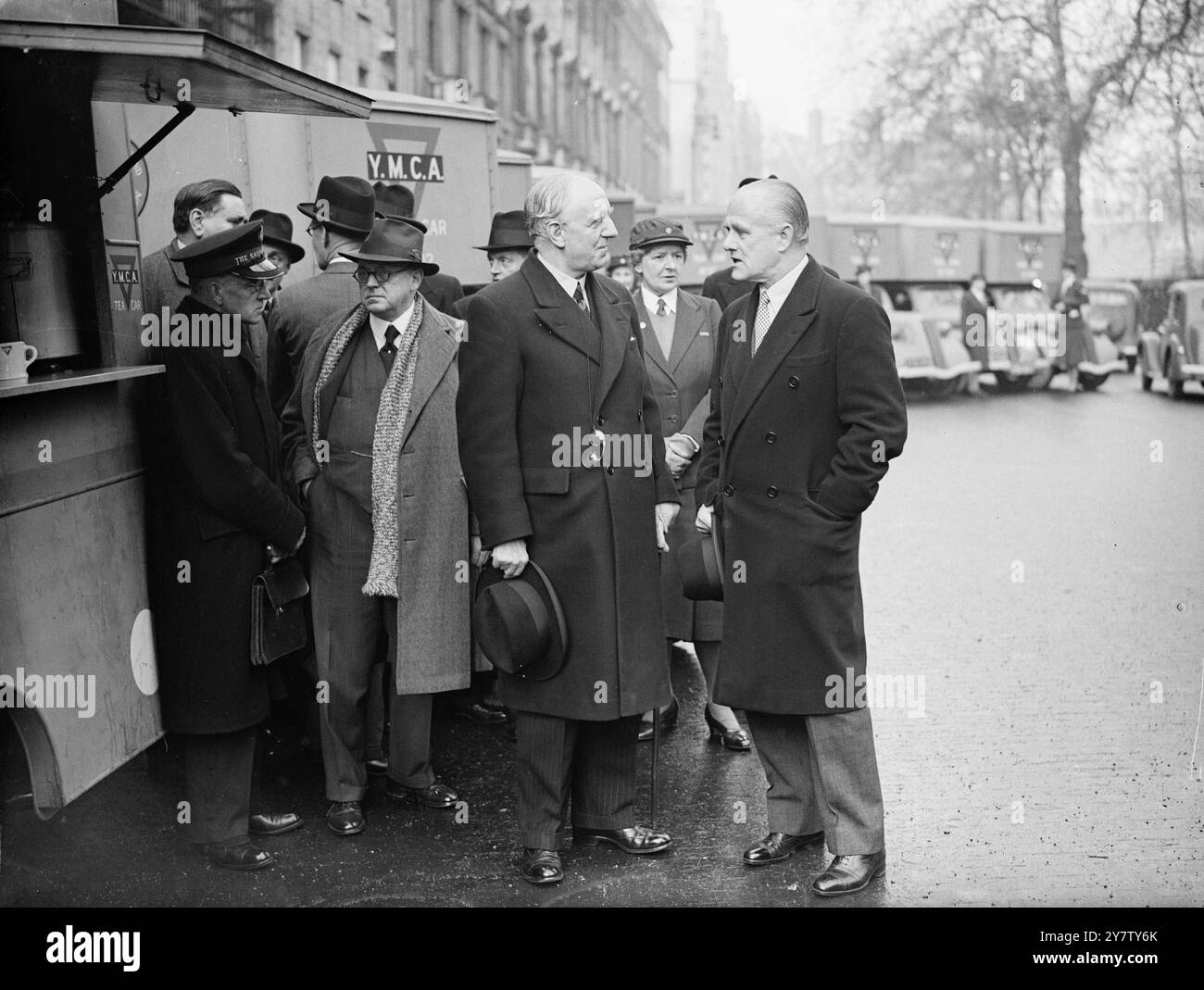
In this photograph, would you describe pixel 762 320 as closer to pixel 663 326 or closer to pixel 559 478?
pixel 559 478

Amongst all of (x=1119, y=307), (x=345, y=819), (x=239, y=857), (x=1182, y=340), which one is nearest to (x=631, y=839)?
(x=345, y=819)

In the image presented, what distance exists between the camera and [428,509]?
223 inches

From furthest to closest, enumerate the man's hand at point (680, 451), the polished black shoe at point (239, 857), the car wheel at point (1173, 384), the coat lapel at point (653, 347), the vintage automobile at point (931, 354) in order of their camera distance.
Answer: the vintage automobile at point (931, 354), the car wheel at point (1173, 384), the coat lapel at point (653, 347), the man's hand at point (680, 451), the polished black shoe at point (239, 857)

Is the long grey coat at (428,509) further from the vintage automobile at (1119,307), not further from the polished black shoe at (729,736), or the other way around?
the vintage automobile at (1119,307)

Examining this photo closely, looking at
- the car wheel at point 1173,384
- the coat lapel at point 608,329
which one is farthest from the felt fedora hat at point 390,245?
the car wheel at point 1173,384

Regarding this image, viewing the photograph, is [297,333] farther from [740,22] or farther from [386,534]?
[740,22]

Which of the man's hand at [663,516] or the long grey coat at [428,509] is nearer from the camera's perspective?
the man's hand at [663,516]

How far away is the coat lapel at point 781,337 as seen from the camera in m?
4.93

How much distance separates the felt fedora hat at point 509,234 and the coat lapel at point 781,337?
282 centimetres

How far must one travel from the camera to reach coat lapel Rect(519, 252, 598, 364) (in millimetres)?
5027

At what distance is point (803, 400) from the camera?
4910mm

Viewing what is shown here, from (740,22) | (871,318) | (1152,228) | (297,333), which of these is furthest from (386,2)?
A: (871,318)

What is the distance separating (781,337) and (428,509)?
1.51 metres

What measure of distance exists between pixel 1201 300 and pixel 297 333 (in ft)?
42.9
